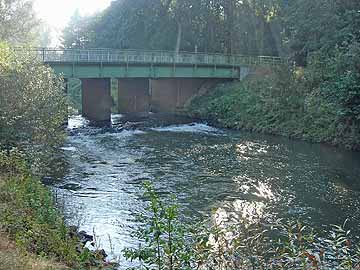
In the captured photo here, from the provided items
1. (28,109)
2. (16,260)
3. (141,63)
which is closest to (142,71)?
(141,63)

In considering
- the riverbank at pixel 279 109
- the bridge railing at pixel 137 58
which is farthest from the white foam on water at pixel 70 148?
the riverbank at pixel 279 109

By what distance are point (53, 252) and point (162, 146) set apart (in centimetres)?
1942

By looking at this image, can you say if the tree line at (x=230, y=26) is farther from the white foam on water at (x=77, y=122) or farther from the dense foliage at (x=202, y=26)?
the white foam on water at (x=77, y=122)

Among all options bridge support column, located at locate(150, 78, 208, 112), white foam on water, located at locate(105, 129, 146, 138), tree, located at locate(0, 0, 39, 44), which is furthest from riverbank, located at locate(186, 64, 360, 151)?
tree, located at locate(0, 0, 39, 44)

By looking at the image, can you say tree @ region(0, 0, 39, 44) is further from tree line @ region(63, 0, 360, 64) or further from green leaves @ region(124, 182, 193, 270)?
green leaves @ region(124, 182, 193, 270)

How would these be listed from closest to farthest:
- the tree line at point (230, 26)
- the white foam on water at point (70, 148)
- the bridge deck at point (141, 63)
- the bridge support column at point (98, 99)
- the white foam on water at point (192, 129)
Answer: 1. the white foam on water at point (70, 148)
2. the bridge deck at point (141, 63)
3. the white foam on water at point (192, 129)
4. the tree line at point (230, 26)
5. the bridge support column at point (98, 99)

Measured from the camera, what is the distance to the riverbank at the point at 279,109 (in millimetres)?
30969

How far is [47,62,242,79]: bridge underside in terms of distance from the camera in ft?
111

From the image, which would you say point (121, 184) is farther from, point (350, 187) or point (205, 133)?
point (205, 133)

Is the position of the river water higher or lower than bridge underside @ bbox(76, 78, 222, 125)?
lower

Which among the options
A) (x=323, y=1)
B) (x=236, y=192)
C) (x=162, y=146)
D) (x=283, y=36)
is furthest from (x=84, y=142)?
(x=283, y=36)

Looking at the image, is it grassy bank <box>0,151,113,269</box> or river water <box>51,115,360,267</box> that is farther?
Result: river water <box>51,115,360,267</box>

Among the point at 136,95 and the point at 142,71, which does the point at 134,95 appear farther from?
the point at 142,71

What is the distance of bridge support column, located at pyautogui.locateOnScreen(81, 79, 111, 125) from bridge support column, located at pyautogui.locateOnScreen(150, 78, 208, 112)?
10278 millimetres
